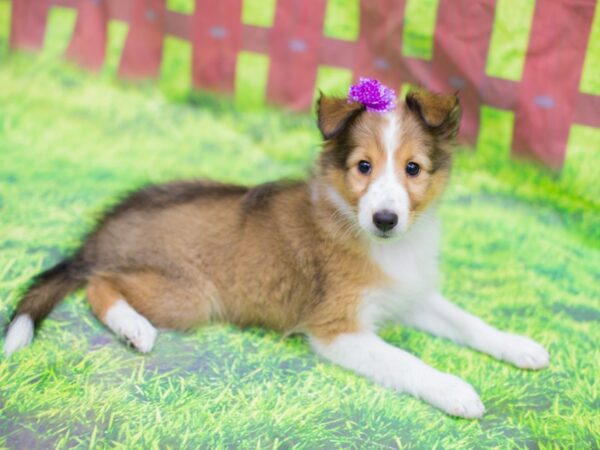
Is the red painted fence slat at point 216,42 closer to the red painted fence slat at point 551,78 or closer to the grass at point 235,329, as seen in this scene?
the grass at point 235,329

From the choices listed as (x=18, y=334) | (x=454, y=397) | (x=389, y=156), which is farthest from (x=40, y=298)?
(x=454, y=397)

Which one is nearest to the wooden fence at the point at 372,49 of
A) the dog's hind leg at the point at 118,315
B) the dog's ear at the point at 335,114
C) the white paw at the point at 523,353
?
the white paw at the point at 523,353

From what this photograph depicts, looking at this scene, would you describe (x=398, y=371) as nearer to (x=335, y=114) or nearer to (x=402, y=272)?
(x=402, y=272)

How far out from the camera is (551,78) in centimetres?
501

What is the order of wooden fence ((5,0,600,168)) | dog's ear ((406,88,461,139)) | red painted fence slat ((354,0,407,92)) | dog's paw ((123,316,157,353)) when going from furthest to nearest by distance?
red painted fence slat ((354,0,407,92)) → wooden fence ((5,0,600,168)) → dog's paw ((123,316,157,353)) → dog's ear ((406,88,461,139))

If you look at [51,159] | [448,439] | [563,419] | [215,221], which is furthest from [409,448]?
[51,159]

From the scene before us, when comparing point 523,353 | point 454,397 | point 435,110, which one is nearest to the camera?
point 454,397

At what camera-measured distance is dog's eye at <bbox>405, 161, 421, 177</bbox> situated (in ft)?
10.8

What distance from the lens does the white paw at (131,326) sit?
3.36 m

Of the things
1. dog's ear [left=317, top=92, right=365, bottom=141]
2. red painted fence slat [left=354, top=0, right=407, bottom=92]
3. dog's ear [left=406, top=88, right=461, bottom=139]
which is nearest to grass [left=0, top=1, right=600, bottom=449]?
red painted fence slat [left=354, top=0, right=407, bottom=92]

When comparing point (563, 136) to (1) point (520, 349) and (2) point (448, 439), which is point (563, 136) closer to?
(1) point (520, 349)

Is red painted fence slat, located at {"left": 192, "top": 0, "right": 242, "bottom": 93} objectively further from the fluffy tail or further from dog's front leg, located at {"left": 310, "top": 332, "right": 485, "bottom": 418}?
dog's front leg, located at {"left": 310, "top": 332, "right": 485, "bottom": 418}

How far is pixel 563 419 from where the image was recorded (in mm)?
3115

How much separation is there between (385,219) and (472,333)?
3.08 feet
